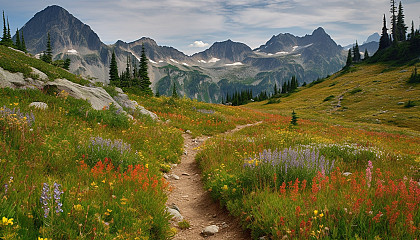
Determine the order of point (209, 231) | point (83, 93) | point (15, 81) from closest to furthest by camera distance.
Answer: point (209, 231) → point (15, 81) → point (83, 93)

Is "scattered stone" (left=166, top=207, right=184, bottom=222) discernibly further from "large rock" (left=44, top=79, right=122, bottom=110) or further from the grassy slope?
the grassy slope

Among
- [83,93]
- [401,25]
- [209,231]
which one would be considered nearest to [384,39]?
[401,25]

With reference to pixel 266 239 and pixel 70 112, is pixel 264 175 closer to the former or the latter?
pixel 266 239

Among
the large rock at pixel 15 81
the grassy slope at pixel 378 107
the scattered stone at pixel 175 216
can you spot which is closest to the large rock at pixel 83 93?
the large rock at pixel 15 81

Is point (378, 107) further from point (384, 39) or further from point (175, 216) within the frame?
point (384, 39)

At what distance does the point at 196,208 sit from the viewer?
661cm

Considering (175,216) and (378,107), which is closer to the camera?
(175,216)

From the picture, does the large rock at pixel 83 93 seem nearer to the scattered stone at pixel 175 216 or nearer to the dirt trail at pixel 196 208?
the dirt trail at pixel 196 208

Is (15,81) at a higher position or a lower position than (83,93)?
higher

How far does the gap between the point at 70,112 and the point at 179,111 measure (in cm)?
1359

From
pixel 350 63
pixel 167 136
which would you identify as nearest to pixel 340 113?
pixel 167 136

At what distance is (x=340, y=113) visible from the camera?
5572cm

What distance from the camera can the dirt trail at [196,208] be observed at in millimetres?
5035

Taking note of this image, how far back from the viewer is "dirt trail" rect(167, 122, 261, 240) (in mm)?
5035
